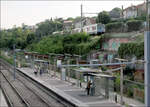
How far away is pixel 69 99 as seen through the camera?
19234 millimetres

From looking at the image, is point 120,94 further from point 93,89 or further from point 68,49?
point 68,49

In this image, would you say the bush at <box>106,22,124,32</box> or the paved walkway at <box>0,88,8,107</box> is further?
the bush at <box>106,22,124,32</box>

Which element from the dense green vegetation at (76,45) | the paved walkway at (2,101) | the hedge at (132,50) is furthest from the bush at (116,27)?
the paved walkway at (2,101)

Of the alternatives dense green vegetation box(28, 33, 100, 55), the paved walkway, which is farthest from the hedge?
the paved walkway

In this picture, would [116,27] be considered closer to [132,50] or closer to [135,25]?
[135,25]

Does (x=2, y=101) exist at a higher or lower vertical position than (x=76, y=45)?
lower

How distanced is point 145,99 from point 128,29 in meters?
26.8

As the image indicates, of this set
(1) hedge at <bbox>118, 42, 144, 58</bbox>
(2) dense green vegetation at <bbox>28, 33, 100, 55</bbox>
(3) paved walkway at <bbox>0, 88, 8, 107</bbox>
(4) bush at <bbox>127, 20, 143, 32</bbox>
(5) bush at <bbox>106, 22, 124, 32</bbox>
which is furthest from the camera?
(2) dense green vegetation at <bbox>28, 33, 100, 55</bbox>

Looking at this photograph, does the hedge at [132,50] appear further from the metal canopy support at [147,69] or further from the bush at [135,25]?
the metal canopy support at [147,69]

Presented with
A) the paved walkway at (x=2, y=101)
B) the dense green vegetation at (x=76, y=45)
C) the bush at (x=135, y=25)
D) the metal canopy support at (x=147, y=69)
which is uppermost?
the bush at (x=135, y=25)

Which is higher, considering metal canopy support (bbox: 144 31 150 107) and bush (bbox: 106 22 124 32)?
bush (bbox: 106 22 124 32)

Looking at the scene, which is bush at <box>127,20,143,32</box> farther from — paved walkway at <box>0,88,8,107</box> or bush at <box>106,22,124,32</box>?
paved walkway at <box>0,88,8,107</box>

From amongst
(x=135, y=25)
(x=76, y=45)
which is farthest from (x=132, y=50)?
(x=76, y=45)

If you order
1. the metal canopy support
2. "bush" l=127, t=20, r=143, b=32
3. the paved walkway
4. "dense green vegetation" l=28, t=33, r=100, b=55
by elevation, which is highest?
"bush" l=127, t=20, r=143, b=32
